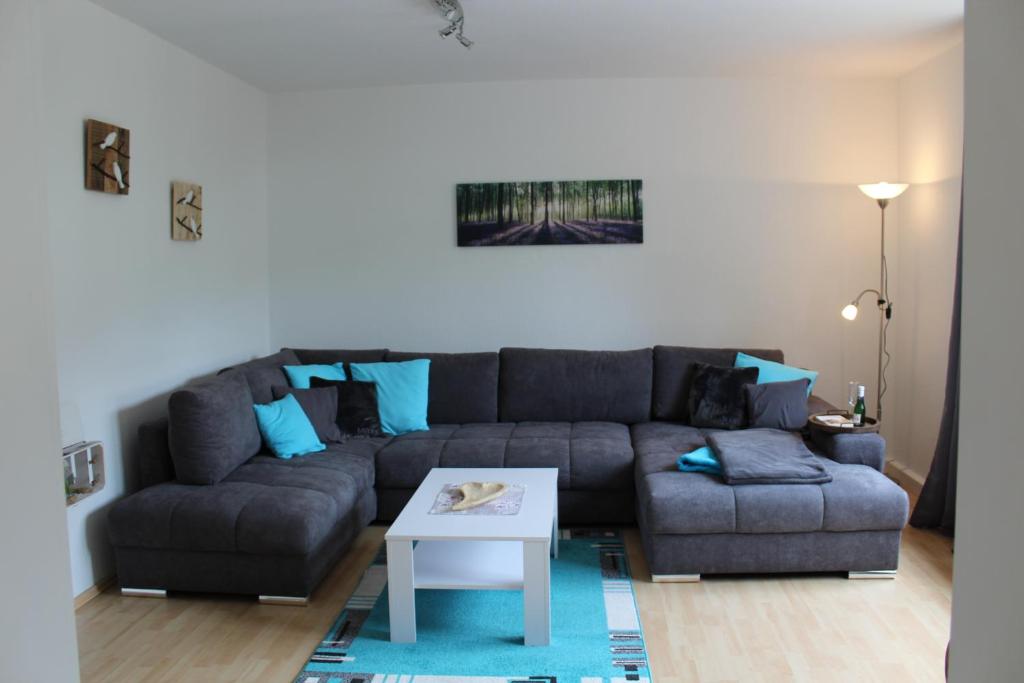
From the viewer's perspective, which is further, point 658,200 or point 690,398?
point 658,200

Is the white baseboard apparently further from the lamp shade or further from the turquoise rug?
the turquoise rug

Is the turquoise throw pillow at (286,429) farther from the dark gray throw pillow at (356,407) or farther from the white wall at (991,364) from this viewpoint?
the white wall at (991,364)

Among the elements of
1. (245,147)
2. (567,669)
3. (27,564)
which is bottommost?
(567,669)

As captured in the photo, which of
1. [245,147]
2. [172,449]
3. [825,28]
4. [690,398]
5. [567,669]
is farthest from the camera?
[245,147]

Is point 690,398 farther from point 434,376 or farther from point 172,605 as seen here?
point 172,605

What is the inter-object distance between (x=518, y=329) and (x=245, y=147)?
6.83 ft

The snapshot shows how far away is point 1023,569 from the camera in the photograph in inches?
39.2

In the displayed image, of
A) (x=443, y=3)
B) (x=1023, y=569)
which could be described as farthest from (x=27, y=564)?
(x=443, y=3)

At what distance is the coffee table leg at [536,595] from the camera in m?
3.06

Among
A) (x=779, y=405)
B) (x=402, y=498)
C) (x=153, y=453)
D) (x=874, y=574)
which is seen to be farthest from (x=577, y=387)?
(x=153, y=453)

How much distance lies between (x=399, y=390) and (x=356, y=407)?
289mm

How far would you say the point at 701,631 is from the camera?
10.4ft

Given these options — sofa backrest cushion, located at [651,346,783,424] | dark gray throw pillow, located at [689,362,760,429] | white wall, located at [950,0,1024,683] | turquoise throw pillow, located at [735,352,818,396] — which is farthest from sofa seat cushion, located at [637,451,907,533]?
white wall, located at [950,0,1024,683]

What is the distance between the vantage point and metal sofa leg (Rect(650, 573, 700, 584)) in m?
3.63
